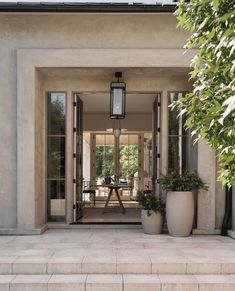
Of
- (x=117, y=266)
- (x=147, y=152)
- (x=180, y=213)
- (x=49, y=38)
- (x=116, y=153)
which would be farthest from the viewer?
(x=116, y=153)

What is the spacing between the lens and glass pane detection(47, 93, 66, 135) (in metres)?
7.12

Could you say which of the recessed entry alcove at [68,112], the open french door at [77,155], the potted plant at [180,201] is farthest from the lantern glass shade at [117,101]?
the potted plant at [180,201]

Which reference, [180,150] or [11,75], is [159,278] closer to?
[180,150]

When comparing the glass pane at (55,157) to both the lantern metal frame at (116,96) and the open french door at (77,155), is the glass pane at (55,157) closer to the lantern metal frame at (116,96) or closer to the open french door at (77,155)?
the open french door at (77,155)

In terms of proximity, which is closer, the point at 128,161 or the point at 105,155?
the point at 105,155

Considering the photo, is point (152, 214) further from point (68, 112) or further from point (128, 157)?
point (128, 157)

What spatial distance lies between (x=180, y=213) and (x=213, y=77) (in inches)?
158

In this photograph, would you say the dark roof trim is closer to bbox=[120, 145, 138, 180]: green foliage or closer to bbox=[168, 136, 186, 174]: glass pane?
bbox=[168, 136, 186, 174]: glass pane

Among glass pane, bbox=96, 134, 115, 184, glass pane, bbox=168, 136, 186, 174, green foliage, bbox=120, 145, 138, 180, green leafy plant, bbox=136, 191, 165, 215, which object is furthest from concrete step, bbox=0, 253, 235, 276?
green foliage, bbox=120, 145, 138, 180

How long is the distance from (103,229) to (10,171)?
2098 mm

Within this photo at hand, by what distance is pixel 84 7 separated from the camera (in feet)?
19.2

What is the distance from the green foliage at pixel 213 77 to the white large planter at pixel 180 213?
11.8ft

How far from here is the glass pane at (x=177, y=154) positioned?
7.09 m

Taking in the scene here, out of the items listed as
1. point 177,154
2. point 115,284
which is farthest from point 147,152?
point 115,284
